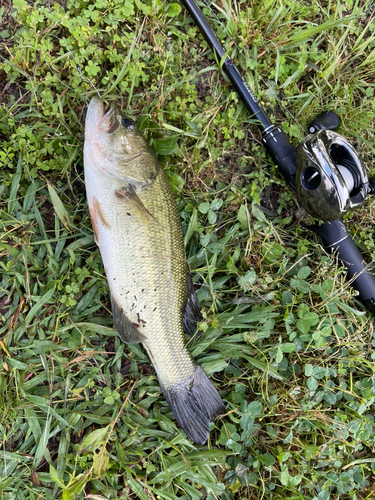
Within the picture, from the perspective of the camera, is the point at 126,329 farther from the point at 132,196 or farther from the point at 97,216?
the point at 132,196

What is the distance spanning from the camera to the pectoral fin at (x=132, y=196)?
2.12 meters

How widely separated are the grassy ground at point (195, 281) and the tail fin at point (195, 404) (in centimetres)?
16

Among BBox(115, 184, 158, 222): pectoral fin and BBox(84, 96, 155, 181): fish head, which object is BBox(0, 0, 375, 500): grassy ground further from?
BBox(115, 184, 158, 222): pectoral fin

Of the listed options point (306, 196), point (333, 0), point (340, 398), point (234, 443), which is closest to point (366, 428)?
point (340, 398)

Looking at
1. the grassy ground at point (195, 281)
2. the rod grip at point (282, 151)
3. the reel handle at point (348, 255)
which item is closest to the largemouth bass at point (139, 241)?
the grassy ground at point (195, 281)

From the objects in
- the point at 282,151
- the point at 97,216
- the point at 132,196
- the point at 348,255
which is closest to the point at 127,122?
the point at 132,196

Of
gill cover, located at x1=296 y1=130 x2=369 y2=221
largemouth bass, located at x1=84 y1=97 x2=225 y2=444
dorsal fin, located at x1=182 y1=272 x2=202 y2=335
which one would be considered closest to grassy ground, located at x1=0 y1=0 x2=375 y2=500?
dorsal fin, located at x1=182 y1=272 x2=202 y2=335

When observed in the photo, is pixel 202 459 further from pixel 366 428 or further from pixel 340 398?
pixel 366 428

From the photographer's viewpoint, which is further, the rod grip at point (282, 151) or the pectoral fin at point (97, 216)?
→ the rod grip at point (282, 151)

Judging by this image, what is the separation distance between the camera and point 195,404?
7.73 feet

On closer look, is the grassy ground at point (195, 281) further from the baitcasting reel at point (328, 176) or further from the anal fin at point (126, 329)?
the baitcasting reel at point (328, 176)

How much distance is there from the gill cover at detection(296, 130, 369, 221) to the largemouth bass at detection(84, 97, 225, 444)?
978 mm

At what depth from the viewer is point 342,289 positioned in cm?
269

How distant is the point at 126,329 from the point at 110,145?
1.20 metres
